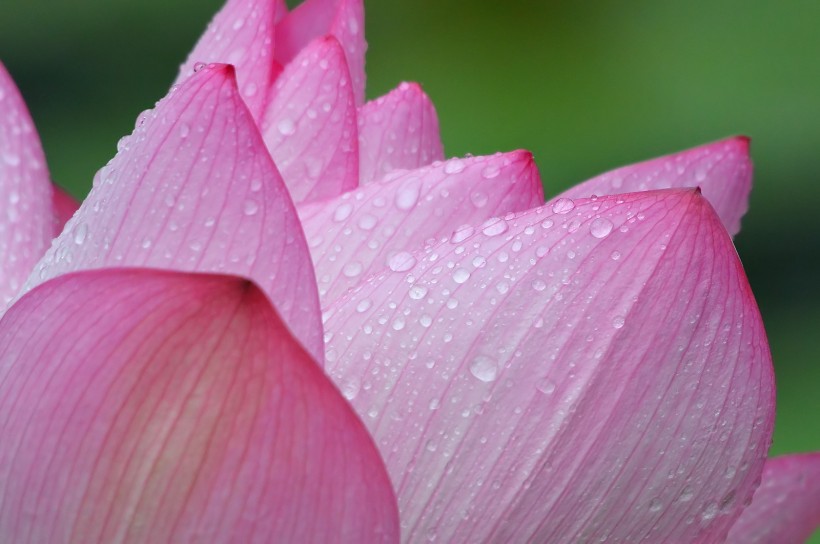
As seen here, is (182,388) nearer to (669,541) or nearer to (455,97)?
(669,541)

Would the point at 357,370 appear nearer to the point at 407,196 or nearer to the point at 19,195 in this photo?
the point at 407,196

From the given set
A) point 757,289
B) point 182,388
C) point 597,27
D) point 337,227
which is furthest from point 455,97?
point 182,388

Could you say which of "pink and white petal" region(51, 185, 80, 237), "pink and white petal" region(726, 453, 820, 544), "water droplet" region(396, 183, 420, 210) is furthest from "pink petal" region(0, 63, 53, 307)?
"pink and white petal" region(726, 453, 820, 544)

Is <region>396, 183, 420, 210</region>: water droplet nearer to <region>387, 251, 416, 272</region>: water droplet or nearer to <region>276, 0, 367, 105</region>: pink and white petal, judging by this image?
<region>387, 251, 416, 272</region>: water droplet

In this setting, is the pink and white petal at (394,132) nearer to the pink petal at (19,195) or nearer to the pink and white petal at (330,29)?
the pink and white petal at (330,29)

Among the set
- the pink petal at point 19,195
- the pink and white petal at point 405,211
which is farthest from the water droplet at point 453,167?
the pink petal at point 19,195
